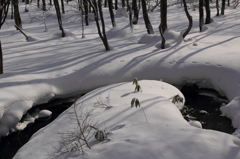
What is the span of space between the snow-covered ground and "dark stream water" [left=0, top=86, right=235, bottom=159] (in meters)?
0.21

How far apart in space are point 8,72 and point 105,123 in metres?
4.76

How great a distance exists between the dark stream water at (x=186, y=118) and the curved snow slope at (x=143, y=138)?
136 cm

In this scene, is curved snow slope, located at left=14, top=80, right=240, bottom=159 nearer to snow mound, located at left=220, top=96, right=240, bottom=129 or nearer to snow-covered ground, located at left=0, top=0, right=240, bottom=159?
snow-covered ground, located at left=0, top=0, right=240, bottom=159

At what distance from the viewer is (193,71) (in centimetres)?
732

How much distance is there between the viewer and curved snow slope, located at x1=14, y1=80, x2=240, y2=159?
9.22 ft

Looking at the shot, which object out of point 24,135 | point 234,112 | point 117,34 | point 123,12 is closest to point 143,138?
point 234,112

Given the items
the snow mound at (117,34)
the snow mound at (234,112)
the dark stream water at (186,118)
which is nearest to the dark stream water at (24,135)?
the dark stream water at (186,118)

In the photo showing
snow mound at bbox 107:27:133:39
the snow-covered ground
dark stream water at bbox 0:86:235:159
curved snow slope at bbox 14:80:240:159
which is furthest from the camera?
snow mound at bbox 107:27:133:39

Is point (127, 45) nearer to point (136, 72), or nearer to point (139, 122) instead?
point (136, 72)

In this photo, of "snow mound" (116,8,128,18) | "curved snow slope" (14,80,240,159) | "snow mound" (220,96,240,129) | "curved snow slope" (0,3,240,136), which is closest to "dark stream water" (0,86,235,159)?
"snow mound" (220,96,240,129)

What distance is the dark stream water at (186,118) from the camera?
17.1ft

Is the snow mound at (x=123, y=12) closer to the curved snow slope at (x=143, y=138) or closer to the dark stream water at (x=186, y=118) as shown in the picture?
the dark stream water at (x=186, y=118)

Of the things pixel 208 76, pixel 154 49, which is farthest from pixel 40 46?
pixel 208 76

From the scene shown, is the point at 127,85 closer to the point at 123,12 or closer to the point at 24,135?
the point at 24,135
